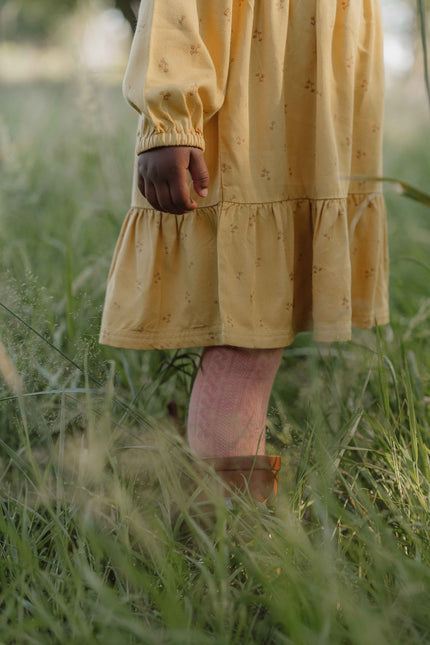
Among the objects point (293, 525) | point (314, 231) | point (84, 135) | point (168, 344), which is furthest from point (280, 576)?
point (84, 135)

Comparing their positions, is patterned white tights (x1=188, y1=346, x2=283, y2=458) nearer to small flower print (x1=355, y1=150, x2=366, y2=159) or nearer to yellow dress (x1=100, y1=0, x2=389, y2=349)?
yellow dress (x1=100, y1=0, x2=389, y2=349)

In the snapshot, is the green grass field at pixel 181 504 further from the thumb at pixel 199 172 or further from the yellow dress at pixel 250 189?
the thumb at pixel 199 172

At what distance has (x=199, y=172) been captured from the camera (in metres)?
0.78

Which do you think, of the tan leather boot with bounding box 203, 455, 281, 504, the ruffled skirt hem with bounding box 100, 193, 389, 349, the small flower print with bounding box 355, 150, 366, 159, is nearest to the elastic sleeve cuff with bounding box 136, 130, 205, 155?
the ruffled skirt hem with bounding box 100, 193, 389, 349

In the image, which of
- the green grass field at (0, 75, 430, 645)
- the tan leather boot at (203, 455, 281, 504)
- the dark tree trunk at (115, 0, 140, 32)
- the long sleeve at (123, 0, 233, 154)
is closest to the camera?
the green grass field at (0, 75, 430, 645)

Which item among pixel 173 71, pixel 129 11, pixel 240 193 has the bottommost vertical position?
pixel 240 193

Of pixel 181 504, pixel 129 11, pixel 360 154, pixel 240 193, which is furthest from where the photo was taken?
pixel 129 11

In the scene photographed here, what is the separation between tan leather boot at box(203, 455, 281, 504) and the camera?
86 centimetres

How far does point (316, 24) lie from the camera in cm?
82

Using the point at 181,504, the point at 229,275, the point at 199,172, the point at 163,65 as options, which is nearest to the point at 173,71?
the point at 163,65

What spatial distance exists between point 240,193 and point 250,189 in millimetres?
16

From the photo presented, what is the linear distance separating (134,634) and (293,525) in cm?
23

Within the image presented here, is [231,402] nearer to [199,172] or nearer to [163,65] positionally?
[199,172]

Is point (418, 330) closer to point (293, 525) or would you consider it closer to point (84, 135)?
point (293, 525)
